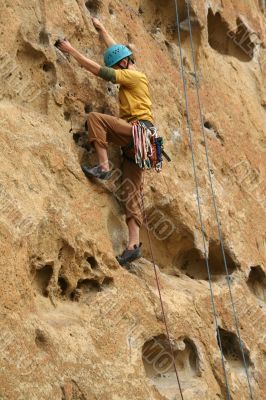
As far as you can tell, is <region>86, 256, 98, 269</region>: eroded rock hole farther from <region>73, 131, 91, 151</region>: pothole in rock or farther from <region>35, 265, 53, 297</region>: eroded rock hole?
<region>73, 131, 91, 151</region>: pothole in rock

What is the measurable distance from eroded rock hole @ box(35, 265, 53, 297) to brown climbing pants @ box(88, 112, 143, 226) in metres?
1.11

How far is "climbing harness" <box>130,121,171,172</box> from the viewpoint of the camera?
602cm

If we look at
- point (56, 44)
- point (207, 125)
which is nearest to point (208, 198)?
point (207, 125)

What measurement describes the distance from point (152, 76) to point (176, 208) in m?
1.58

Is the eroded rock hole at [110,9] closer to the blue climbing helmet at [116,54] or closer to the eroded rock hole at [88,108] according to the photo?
the blue climbing helmet at [116,54]

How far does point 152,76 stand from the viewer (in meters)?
7.37

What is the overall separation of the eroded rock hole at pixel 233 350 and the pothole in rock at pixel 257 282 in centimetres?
102

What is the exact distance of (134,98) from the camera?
20.6 ft

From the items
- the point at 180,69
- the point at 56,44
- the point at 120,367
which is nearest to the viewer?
the point at 120,367

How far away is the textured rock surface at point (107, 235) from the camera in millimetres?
4824

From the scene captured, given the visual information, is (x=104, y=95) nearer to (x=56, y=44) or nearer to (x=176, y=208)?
(x=56, y=44)

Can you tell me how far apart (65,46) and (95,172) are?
46.8 inches

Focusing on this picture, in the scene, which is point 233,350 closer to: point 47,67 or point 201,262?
point 201,262

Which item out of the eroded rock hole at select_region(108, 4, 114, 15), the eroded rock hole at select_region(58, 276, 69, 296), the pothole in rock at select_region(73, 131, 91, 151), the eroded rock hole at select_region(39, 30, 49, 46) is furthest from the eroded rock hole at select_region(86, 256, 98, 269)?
the eroded rock hole at select_region(108, 4, 114, 15)
